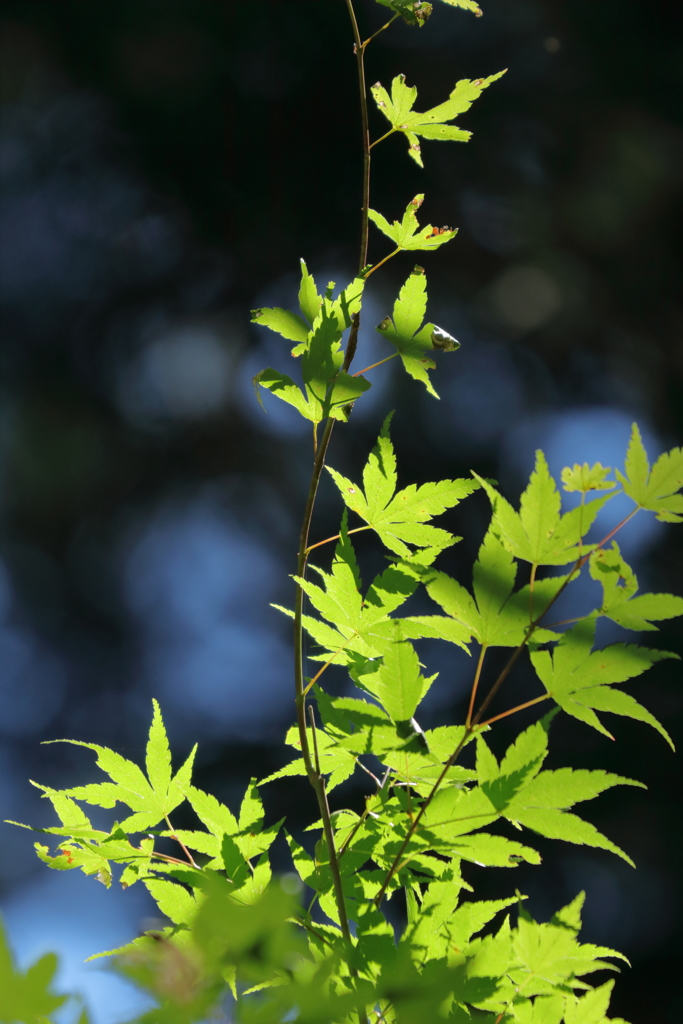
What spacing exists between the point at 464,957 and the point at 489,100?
122 inches

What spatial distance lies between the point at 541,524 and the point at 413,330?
19cm

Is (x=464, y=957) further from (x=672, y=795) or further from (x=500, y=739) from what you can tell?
(x=672, y=795)

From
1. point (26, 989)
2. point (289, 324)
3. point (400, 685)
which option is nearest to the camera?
point (26, 989)

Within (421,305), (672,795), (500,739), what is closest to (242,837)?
(421,305)

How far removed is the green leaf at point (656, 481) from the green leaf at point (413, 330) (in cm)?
15

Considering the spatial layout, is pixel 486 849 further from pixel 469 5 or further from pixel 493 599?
pixel 469 5

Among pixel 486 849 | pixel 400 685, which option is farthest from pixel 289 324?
pixel 486 849

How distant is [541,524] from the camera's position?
403 millimetres

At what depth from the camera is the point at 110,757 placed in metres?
0.52

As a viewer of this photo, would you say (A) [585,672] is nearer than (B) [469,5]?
Yes

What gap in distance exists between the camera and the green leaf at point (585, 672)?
0.40 m

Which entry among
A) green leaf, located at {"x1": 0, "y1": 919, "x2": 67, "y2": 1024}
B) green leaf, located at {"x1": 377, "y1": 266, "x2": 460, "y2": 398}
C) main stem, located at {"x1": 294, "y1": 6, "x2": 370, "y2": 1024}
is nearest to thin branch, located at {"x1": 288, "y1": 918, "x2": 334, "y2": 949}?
main stem, located at {"x1": 294, "y1": 6, "x2": 370, "y2": 1024}

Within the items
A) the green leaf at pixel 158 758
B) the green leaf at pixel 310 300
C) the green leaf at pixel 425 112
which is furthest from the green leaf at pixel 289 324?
the green leaf at pixel 158 758

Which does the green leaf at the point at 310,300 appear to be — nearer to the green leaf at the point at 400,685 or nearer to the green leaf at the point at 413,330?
the green leaf at the point at 413,330
